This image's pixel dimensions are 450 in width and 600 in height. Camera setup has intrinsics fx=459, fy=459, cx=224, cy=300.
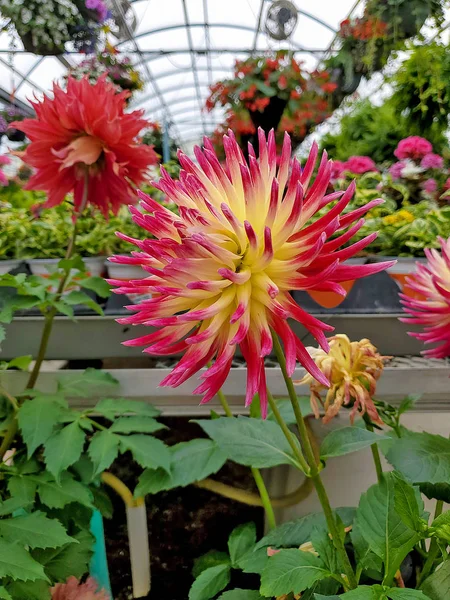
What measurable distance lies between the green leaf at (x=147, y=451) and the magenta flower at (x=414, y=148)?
1500 mm

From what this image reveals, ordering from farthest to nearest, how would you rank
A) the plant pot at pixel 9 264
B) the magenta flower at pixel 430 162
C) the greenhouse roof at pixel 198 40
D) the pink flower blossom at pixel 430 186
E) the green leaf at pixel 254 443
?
the greenhouse roof at pixel 198 40 < the magenta flower at pixel 430 162 < the pink flower blossom at pixel 430 186 < the plant pot at pixel 9 264 < the green leaf at pixel 254 443

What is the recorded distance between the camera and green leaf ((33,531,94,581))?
57 cm

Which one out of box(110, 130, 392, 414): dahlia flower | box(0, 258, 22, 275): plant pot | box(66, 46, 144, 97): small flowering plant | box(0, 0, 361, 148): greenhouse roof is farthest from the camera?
box(0, 0, 361, 148): greenhouse roof

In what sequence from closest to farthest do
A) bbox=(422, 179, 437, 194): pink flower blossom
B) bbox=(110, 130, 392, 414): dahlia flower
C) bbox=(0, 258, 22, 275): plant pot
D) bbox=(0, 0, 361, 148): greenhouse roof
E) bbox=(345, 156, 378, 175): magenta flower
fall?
bbox=(110, 130, 392, 414): dahlia flower, bbox=(0, 258, 22, 275): plant pot, bbox=(422, 179, 437, 194): pink flower blossom, bbox=(345, 156, 378, 175): magenta flower, bbox=(0, 0, 361, 148): greenhouse roof

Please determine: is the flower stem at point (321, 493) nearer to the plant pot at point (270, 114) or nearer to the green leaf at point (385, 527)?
the green leaf at point (385, 527)

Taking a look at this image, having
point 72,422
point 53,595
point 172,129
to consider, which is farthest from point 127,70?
point 172,129

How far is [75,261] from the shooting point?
0.66 m

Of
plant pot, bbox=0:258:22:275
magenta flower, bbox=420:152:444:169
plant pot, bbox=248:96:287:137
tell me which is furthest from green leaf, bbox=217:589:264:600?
plant pot, bbox=248:96:287:137

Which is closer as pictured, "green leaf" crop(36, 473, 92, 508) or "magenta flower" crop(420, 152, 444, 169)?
"green leaf" crop(36, 473, 92, 508)

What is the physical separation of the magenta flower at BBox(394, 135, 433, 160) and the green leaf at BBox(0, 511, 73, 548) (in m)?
1.66

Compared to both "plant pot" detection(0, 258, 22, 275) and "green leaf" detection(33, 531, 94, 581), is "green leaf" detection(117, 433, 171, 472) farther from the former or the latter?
"plant pot" detection(0, 258, 22, 275)

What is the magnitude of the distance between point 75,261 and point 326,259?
17.8 inches

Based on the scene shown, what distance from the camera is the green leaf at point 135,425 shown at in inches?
24.7

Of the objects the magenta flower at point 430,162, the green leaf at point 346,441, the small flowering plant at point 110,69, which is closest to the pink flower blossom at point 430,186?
the magenta flower at point 430,162
